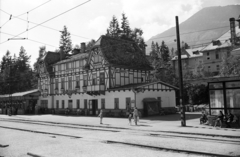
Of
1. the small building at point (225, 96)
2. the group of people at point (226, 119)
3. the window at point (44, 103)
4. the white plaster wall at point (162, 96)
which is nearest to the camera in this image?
the group of people at point (226, 119)

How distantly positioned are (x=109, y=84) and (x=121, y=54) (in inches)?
242

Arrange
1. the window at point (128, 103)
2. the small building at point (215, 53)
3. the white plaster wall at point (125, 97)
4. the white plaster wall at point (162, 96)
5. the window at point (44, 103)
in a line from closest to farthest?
the white plaster wall at point (162, 96) → the white plaster wall at point (125, 97) → the window at point (128, 103) → the window at point (44, 103) → the small building at point (215, 53)

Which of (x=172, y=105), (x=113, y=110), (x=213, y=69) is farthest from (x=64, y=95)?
(x=213, y=69)

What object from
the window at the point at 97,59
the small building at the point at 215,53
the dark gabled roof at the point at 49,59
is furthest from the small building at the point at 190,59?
the window at the point at 97,59

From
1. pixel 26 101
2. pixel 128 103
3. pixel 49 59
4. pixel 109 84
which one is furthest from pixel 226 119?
pixel 26 101

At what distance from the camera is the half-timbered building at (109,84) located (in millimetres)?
31125

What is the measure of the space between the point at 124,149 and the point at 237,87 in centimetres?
1196

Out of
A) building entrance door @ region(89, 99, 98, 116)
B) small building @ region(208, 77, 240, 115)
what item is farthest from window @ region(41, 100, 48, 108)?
small building @ region(208, 77, 240, 115)

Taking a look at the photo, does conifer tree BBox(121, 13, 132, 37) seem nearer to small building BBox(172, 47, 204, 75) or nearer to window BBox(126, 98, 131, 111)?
small building BBox(172, 47, 204, 75)

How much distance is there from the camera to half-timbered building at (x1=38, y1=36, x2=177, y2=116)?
3112 centimetres

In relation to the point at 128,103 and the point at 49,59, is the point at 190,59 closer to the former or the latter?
the point at 49,59

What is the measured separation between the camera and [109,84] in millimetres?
33594

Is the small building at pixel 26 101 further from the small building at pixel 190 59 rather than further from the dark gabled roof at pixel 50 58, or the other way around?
the small building at pixel 190 59

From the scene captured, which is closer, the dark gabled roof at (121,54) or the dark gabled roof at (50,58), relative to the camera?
the dark gabled roof at (121,54)
